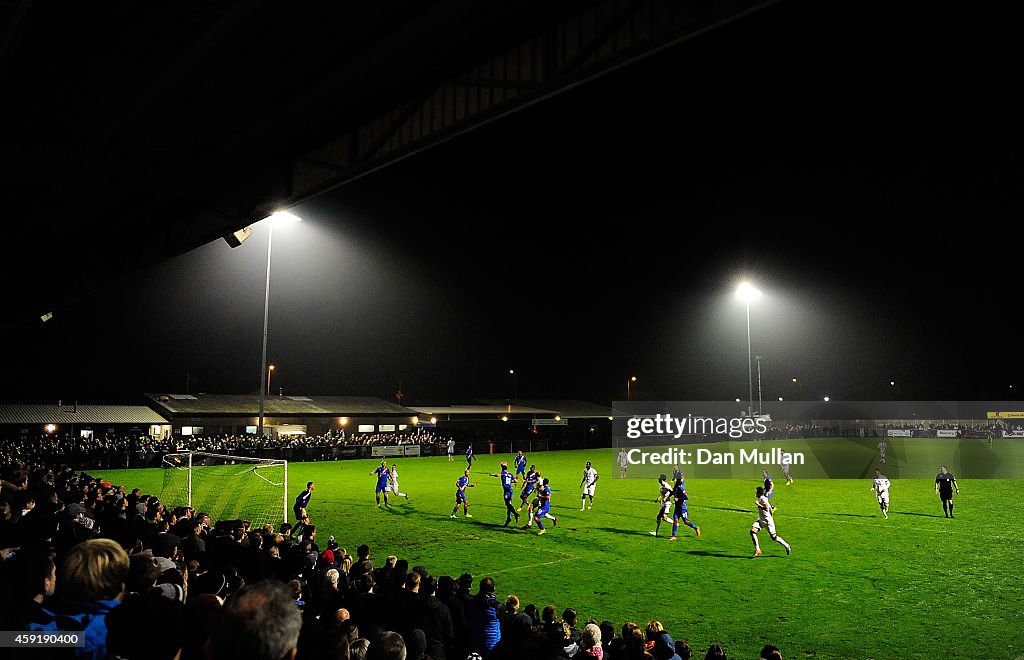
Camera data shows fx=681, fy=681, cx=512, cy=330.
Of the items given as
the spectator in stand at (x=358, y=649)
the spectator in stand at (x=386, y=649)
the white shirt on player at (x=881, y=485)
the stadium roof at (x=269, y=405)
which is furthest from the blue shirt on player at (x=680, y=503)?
the stadium roof at (x=269, y=405)

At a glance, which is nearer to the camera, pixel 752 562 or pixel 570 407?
pixel 752 562

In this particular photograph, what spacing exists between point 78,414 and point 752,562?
51114mm

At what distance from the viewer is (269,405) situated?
59062 millimetres

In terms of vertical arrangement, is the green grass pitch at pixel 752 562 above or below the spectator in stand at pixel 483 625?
below

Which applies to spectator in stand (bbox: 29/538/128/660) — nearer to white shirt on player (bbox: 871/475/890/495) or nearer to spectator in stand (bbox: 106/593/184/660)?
spectator in stand (bbox: 106/593/184/660)

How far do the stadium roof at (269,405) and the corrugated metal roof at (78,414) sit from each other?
1.61m

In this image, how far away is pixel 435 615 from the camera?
7234 millimetres

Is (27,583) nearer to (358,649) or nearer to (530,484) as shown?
(358,649)

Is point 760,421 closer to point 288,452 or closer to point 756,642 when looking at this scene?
point 288,452

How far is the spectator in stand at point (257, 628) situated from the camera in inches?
100

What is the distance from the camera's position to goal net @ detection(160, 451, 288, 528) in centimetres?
2245

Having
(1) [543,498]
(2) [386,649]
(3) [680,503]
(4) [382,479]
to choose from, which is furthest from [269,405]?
(2) [386,649]

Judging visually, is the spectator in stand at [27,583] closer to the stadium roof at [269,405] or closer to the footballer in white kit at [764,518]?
the footballer in white kit at [764,518]

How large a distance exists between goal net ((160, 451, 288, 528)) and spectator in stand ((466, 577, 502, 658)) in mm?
11867
